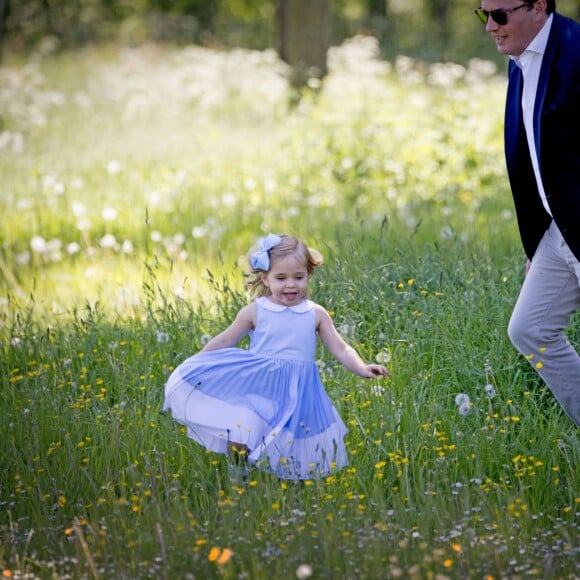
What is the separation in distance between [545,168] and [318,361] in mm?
1552

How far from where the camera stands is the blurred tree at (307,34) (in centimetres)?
1548

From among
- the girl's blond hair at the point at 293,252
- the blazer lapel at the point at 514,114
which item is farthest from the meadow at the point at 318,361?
the blazer lapel at the point at 514,114

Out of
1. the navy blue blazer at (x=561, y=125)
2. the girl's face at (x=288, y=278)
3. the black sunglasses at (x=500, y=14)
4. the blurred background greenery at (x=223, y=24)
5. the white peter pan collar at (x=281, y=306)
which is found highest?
the blurred background greenery at (x=223, y=24)

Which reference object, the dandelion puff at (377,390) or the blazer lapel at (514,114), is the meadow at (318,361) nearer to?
the dandelion puff at (377,390)

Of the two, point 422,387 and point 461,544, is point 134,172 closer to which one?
point 422,387

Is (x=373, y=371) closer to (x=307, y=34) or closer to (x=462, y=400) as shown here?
(x=462, y=400)

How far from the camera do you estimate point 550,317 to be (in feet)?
14.3

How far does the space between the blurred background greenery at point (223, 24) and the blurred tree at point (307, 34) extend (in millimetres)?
10720

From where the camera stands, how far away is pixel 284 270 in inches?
165

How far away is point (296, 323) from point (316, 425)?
432mm

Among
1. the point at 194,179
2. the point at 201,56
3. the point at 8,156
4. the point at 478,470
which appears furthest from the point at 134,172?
the point at 201,56

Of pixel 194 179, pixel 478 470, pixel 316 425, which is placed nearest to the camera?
→ pixel 478 470

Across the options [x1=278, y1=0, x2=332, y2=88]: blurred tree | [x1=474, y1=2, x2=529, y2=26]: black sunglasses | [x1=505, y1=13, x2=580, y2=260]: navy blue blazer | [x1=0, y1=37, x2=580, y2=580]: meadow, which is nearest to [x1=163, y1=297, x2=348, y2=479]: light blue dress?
[x1=0, y1=37, x2=580, y2=580]: meadow

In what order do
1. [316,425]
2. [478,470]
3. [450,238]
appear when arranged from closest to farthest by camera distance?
[478,470] → [316,425] → [450,238]
